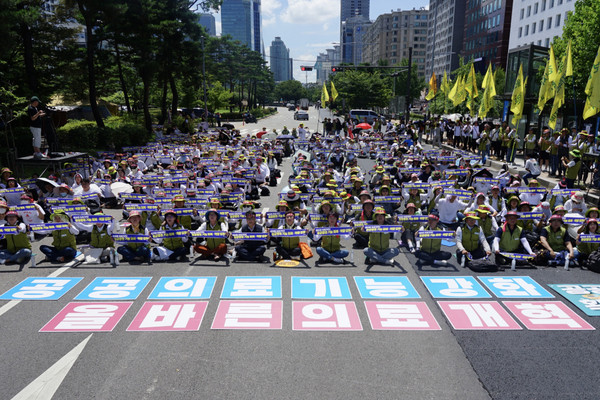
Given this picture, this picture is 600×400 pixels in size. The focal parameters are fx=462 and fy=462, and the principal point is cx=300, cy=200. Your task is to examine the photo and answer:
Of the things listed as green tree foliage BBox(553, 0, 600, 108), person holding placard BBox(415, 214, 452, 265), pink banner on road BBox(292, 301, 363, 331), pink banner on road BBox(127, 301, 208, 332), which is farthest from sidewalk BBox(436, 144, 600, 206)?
pink banner on road BBox(127, 301, 208, 332)

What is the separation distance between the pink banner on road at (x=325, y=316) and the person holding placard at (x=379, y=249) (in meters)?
2.34

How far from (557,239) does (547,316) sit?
339 centimetres

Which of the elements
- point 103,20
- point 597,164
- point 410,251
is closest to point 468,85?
point 597,164

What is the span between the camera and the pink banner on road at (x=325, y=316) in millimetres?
7708

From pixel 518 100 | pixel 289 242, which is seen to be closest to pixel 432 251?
pixel 289 242

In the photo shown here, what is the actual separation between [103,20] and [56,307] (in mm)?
27401

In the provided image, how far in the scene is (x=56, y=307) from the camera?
27.7ft

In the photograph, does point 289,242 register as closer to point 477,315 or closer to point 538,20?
point 477,315

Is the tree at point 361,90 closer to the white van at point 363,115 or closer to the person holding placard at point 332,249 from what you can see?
the white van at point 363,115

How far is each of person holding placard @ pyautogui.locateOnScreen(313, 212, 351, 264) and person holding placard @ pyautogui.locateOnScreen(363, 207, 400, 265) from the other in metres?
0.55

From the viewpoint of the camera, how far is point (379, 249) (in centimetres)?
1086

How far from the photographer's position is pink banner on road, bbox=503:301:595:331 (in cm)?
766

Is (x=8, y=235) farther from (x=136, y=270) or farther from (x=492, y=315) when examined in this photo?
(x=492, y=315)

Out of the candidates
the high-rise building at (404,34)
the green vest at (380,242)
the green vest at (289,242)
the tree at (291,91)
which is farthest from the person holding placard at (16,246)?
the tree at (291,91)
